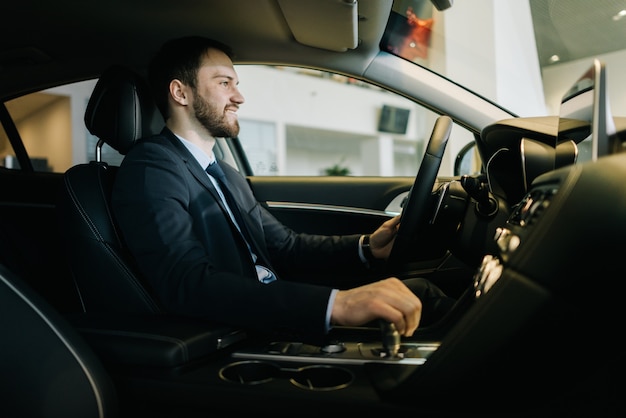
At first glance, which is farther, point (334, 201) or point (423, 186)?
point (334, 201)

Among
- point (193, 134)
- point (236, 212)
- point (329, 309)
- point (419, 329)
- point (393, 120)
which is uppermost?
point (393, 120)

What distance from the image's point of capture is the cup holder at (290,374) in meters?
0.82

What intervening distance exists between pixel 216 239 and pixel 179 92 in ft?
1.74

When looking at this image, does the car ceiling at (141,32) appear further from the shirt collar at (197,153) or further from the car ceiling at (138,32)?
the shirt collar at (197,153)

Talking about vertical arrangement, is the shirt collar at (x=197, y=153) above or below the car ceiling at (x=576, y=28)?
below

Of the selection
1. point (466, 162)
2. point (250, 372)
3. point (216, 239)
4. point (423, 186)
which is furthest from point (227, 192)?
point (466, 162)

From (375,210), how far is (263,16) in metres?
0.87

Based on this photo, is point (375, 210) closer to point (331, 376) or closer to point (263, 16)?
point (263, 16)

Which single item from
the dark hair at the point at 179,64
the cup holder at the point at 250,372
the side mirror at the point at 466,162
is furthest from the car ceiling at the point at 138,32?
the cup holder at the point at 250,372

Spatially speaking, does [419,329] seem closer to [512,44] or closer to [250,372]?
[250,372]

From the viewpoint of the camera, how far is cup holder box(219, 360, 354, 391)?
2.68 ft

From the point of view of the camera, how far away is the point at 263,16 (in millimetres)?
1654

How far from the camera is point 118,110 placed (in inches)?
55.1

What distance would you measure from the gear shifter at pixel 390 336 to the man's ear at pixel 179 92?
1.03 m
